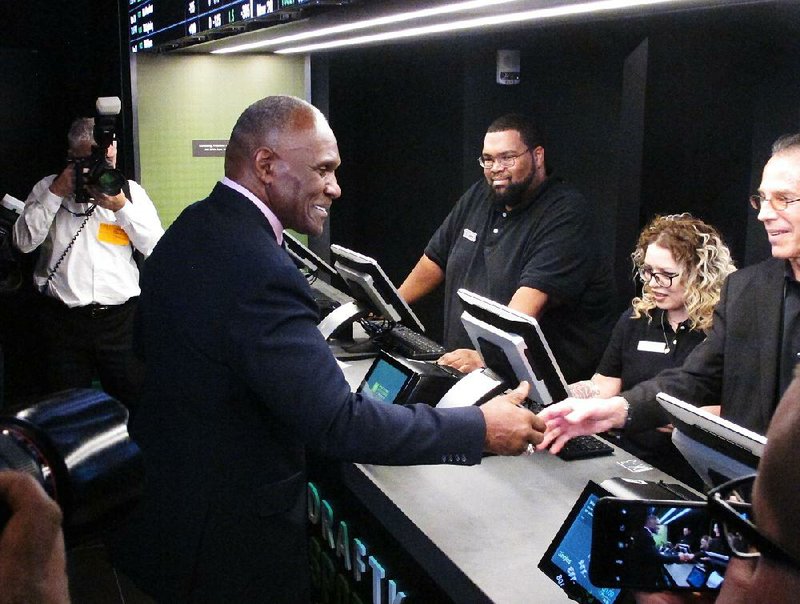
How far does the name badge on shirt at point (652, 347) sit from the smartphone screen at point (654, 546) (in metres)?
1.73

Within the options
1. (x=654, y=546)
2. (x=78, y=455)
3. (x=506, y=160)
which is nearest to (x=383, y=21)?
(x=506, y=160)

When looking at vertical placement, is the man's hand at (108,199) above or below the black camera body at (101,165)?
below

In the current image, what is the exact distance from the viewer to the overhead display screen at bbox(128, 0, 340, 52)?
10.8ft

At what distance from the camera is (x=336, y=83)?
576 centimetres

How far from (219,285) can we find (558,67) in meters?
3.39

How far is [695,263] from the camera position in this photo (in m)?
2.96

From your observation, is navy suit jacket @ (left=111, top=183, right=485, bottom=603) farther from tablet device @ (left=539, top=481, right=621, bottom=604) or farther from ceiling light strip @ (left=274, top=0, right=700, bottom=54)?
ceiling light strip @ (left=274, top=0, right=700, bottom=54)

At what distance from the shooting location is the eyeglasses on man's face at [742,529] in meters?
0.83

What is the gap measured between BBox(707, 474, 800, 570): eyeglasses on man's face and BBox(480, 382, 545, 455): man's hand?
37.3 inches

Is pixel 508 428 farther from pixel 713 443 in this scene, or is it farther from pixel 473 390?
pixel 713 443

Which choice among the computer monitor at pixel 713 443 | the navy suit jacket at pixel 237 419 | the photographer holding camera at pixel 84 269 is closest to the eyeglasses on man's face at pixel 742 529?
the computer monitor at pixel 713 443

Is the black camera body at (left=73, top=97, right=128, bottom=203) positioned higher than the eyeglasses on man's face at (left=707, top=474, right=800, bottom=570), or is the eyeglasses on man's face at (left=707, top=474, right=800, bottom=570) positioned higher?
the black camera body at (left=73, top=97, right=128, bottom=203)

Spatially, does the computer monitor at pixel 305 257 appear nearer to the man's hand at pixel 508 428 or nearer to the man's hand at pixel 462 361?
the man's hand at pixel 462 361

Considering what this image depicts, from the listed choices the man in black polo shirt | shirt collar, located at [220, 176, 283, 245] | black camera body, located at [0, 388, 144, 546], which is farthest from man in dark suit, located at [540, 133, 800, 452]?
black camera body, located at [0, 388, 144, 546]
